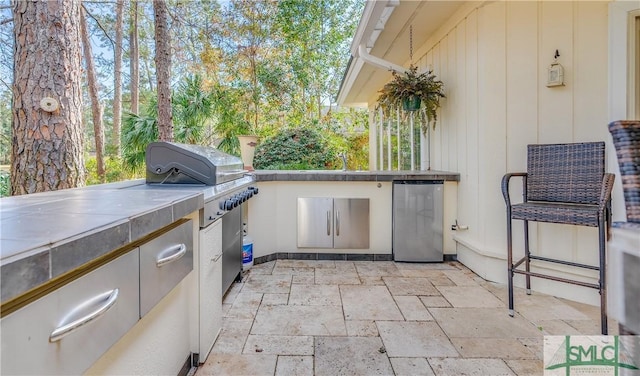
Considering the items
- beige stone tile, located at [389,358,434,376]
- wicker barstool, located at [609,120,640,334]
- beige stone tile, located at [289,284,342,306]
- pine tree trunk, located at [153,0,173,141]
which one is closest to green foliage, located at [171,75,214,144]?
pine tree trunk, located at [153,0,173,141]

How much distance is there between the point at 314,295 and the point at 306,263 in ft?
2.97

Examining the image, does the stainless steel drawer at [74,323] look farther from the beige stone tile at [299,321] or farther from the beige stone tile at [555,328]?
the beige stone tile at [555,328]

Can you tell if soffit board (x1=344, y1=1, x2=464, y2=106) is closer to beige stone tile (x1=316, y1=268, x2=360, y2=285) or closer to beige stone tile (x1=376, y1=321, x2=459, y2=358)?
beige stone tile (x1=316, y1=268, x2=360, y2=285)

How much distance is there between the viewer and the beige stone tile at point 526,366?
1.69 m

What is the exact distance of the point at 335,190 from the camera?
3.69 meters

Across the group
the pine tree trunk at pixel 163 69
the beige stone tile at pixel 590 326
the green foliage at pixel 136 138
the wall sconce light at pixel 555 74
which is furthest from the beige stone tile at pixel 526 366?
the green foliage at pixel 136 138

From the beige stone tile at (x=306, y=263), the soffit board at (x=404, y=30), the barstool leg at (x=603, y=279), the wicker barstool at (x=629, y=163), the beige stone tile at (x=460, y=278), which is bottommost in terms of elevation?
the beige stone tile at (x=460, y=278)

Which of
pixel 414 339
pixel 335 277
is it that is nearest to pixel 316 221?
pixel 335 277

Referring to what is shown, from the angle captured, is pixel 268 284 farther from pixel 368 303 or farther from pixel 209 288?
pixel 209 288

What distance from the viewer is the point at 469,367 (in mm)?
1752

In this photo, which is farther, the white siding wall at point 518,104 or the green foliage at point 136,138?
the green foliage at point 136,138

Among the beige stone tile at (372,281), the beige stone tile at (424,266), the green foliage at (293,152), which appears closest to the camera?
the beige stone tile at (372,281)

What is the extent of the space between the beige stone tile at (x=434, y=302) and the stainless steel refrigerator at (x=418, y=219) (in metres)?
0.95

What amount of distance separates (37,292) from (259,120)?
10.1m
